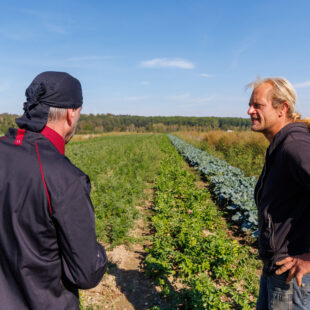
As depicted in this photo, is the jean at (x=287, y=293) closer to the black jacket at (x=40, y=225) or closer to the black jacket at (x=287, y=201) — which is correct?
the black jacket at (x=287, y=201)

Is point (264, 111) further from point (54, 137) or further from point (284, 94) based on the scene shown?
point (54, 137)

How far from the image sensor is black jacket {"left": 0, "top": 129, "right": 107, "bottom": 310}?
4.25 feet

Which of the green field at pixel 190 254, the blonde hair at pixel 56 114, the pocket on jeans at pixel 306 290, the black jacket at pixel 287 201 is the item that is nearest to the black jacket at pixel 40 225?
the blonde hair at pixel 56 114

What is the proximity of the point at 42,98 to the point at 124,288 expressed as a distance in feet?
10.8

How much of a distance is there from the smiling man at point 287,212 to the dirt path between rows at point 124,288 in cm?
222

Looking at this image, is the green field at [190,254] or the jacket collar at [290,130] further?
the green field at [190,254]

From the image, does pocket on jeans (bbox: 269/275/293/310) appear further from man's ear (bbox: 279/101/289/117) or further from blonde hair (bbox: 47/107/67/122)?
blonde hair (bbox: 47/107/67/122)

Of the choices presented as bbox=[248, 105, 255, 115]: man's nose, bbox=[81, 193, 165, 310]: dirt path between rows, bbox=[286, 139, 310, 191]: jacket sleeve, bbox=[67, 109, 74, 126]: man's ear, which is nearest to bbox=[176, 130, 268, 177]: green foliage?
bbox=[81, 193, 165, 310]: dirt path between rows

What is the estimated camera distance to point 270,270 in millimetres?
1726

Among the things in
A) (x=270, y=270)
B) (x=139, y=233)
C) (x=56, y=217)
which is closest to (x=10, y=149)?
(x=56, y=217)

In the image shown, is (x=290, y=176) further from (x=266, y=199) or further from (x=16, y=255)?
(x=16, y=255)

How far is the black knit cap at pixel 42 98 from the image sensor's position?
145cm

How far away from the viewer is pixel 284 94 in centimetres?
183

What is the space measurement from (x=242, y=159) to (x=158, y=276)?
13606 mm
